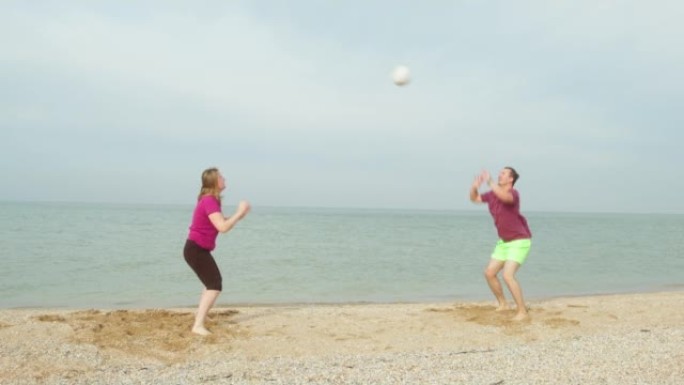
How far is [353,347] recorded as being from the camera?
Answer: 6.35 metres

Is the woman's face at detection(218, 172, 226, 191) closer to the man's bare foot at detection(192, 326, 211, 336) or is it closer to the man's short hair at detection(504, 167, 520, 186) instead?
the man's bare foot at detection(192, 326, 211, 336)

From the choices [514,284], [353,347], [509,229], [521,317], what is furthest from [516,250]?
[353,347]

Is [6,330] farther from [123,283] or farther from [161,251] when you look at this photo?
[161,251]

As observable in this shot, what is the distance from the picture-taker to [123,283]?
1421 centimetres

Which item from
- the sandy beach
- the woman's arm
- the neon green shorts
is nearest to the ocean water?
the sandy beach

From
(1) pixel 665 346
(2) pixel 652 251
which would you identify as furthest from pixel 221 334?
(2) pixel 652 251

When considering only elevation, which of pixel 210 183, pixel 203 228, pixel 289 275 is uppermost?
pixel 210 183

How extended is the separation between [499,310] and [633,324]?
1650 millimetres

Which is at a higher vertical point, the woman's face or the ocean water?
the woman's face

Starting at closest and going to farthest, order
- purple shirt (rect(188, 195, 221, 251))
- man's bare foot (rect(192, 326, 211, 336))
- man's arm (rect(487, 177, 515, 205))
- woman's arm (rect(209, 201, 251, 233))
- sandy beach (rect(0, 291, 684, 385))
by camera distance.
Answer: sandy beach (rect(0, 291, 684, 385)), woman's arm (rect(209, 201, 251, 233)), purple shirt (rect(188, 195, 221, 251)), man's bare foot (rect(192, 326, 211, 336)), man's arm (rect(487, 177, 515, 205))

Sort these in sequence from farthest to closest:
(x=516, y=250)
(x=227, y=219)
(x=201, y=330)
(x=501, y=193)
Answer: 1. (x=516, y=250)
2. (x=501, y=193)
3. (x=201, y=330)
4. (x=227, y=219)

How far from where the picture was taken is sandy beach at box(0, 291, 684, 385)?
477 cm

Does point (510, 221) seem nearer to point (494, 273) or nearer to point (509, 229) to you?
point (509, 229)

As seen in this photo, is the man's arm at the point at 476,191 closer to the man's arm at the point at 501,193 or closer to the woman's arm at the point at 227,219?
the man's arm at the point at 501,193
